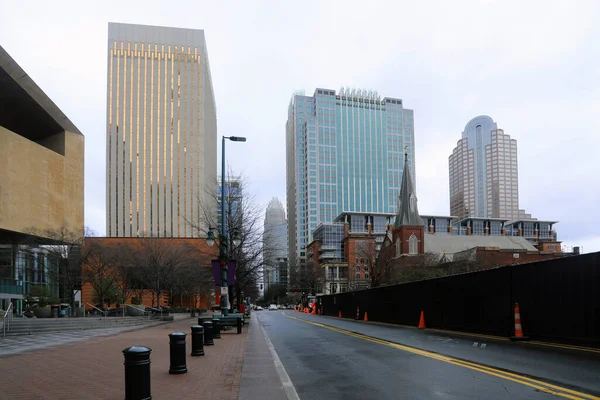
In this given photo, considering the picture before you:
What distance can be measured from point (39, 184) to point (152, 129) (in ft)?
310

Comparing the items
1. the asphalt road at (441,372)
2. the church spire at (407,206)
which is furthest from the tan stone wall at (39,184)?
the church spire at (407,206)

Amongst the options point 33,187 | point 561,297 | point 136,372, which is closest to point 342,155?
point 33,187

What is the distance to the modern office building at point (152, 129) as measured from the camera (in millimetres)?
129250

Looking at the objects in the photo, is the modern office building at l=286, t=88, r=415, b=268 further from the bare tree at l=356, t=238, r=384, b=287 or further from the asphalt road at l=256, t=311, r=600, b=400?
the asphalt road at l=256, t=311, r=600, b=400

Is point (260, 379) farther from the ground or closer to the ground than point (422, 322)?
farther from the ground

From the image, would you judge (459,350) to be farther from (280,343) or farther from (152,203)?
(152,203)

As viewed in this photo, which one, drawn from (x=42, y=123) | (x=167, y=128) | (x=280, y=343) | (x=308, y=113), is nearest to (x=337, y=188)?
(x=308, y=113)

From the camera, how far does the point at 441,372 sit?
28.6 ft

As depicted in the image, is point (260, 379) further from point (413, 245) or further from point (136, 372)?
point (413, 245)

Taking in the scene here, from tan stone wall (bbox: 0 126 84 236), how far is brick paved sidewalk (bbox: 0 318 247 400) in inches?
Answer: 1062

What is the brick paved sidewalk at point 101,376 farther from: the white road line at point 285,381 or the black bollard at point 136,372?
the black bollard at point 136,372

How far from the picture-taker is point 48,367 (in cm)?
1033

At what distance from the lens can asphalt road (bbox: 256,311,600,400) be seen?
22.8 feet

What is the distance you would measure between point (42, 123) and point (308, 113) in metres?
153
